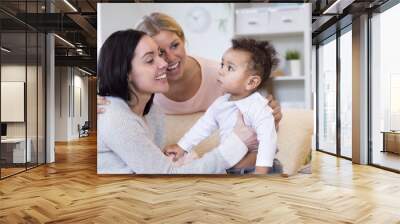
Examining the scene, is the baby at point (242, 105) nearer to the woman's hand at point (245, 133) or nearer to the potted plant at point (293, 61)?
the woman's hand at point (245, 133)

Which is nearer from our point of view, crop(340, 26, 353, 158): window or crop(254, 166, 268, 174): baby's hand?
crop(254, 166, 268, 174): baby's hand

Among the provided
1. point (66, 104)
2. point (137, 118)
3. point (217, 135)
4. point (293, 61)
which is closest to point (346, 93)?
point (293, 61)

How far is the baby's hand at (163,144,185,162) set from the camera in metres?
6.35

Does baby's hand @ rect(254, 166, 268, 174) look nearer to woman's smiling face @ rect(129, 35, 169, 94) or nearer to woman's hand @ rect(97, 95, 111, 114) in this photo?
woman's smiling face @ rect(129, 35, 169, 94)

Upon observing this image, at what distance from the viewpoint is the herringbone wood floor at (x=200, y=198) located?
4.05 m

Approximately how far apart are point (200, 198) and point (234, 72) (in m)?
2.22

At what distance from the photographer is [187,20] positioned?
6465 mm

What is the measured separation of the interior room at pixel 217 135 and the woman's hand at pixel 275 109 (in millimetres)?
65

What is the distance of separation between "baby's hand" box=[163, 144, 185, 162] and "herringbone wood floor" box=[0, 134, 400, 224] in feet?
1.22

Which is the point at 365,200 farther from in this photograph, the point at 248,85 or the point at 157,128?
the point at 157,128

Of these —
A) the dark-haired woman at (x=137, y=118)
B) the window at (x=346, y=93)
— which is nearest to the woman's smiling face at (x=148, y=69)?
the dark-haired woman at (x=137, y=118)

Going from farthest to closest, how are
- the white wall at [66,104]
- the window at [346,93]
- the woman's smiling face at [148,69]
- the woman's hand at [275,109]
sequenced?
the white wall at [66,104], the window at [346,93], the woman's hand at [275,109], the woman's smiling face at [148,69]

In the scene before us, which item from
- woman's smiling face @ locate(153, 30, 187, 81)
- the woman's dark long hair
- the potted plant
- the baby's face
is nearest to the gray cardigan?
the woman's dark long hair

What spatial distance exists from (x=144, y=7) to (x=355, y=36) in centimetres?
447
